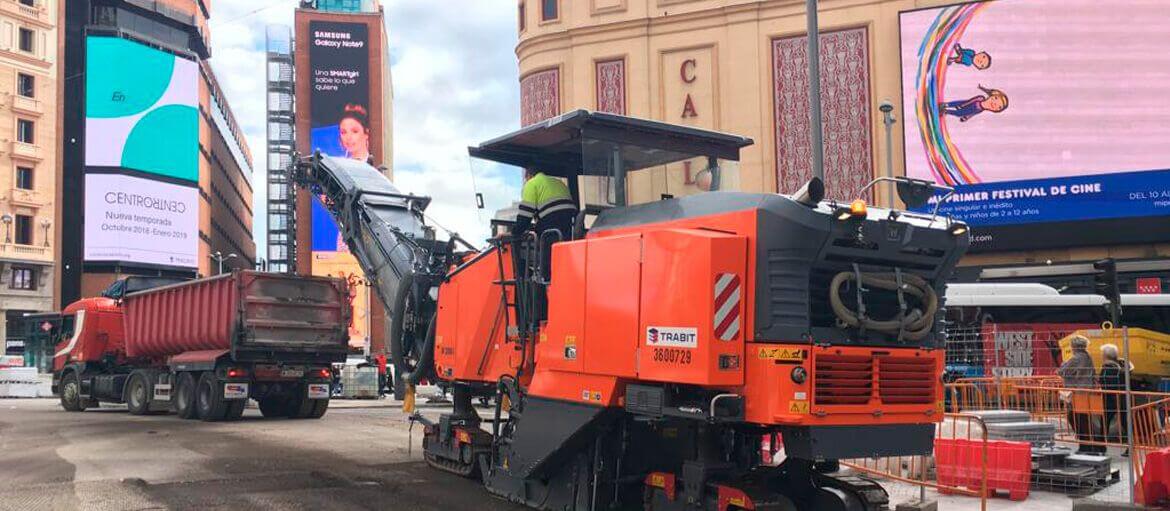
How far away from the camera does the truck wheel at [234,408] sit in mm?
17734

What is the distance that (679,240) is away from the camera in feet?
21.0

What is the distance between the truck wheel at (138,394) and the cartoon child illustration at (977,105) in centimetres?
2601

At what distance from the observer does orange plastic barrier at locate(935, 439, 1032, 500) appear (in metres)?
9.01

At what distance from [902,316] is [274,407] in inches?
612

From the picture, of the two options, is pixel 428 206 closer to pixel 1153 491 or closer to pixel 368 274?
pixel 368 274

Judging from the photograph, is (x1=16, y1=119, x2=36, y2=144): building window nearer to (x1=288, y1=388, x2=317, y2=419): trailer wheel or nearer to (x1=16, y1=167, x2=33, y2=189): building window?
(x1=16, y1=167, x2=33, y2=189): building window

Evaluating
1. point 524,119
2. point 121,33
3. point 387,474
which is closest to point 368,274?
point 387,474

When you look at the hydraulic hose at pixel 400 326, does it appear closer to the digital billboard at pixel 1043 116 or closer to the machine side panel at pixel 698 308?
the machine side panel at pixel 698 308

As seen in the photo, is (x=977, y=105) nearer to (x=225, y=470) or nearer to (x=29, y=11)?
(x=225, y=470)

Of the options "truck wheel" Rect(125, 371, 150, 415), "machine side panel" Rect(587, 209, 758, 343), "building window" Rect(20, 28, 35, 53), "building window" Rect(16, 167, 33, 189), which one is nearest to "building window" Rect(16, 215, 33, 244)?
"building window" Rect(16, 167, 33, 189)

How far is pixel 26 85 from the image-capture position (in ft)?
184

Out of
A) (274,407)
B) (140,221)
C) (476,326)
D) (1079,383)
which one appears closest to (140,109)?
(140,221)

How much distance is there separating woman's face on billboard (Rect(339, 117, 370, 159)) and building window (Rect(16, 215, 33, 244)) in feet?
86.4

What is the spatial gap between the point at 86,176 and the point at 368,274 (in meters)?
55.2
